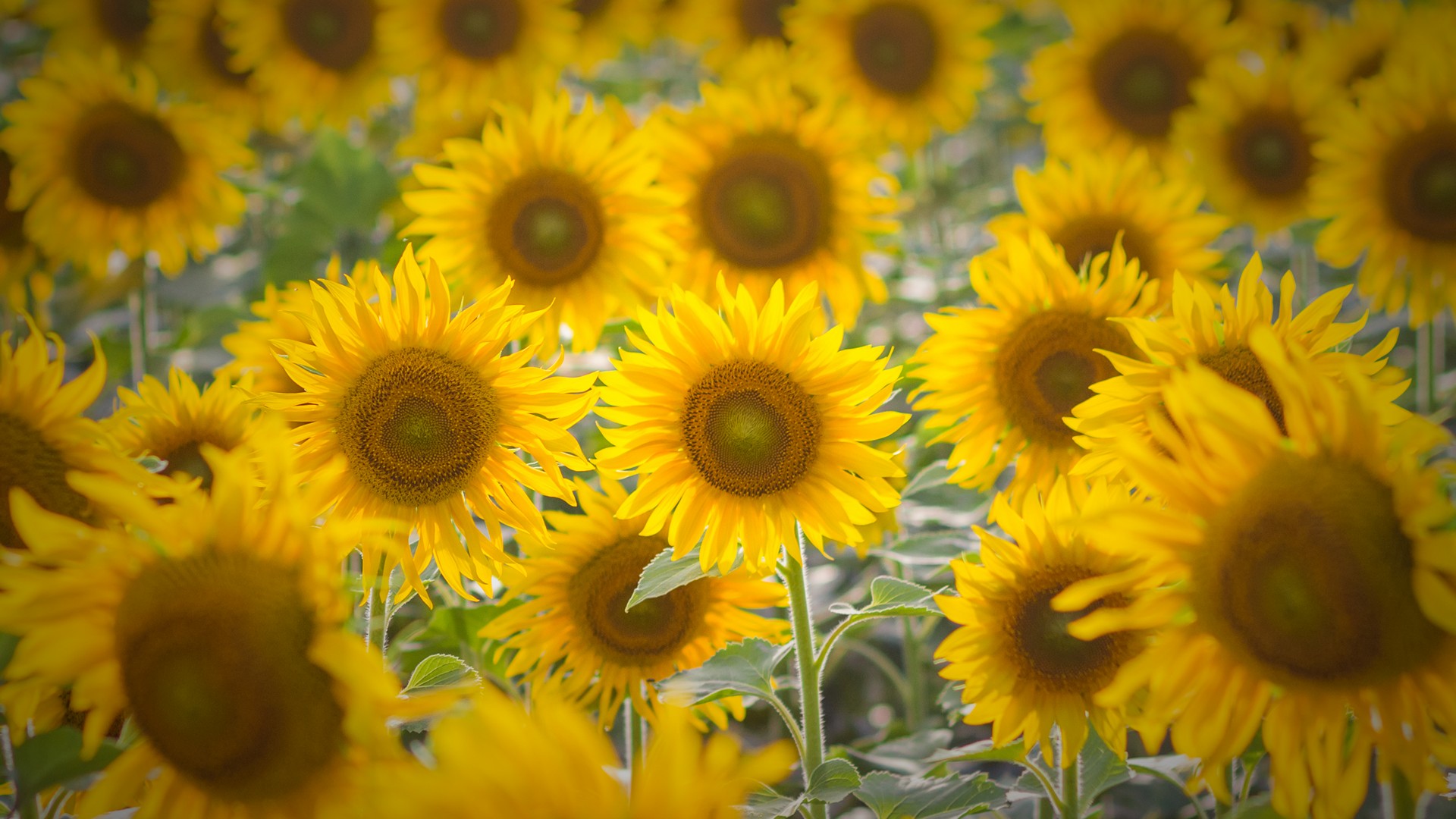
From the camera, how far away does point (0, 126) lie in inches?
108

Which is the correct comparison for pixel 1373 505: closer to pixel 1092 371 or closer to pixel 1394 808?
pixel 1394 808

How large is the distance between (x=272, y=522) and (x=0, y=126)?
262cm

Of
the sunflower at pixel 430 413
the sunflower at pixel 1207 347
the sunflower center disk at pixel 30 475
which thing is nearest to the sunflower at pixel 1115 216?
the sunflower at pixel 1207 347

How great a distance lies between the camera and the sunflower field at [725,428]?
92 centimetres

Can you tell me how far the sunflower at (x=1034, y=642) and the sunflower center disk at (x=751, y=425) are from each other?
283 millimetres

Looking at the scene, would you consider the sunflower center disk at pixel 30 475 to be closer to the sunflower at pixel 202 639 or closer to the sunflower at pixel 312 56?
the sunflower at pixel 202 639

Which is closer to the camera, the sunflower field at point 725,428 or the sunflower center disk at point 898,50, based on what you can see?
the sunflower field at point 725,428

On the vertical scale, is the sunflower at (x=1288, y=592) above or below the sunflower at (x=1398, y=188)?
below

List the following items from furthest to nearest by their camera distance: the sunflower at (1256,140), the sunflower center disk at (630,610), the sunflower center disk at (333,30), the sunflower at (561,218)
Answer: the sunflower center disk at (333,30) < the sunflower at (1256,140) < the sunflower at (561,218) < the sunflower center disk at (630,610)

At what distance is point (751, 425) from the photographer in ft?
4.56

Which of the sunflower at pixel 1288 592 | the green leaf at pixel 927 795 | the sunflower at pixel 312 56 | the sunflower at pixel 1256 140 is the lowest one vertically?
the green leaf at pixel 927 795

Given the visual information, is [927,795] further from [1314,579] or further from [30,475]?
[30,475]

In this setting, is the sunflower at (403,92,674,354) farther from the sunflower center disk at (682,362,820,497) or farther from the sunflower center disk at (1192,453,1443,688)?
the sunflower center disk at (1192,453,1443,688)

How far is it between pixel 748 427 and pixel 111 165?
6.51 feet
